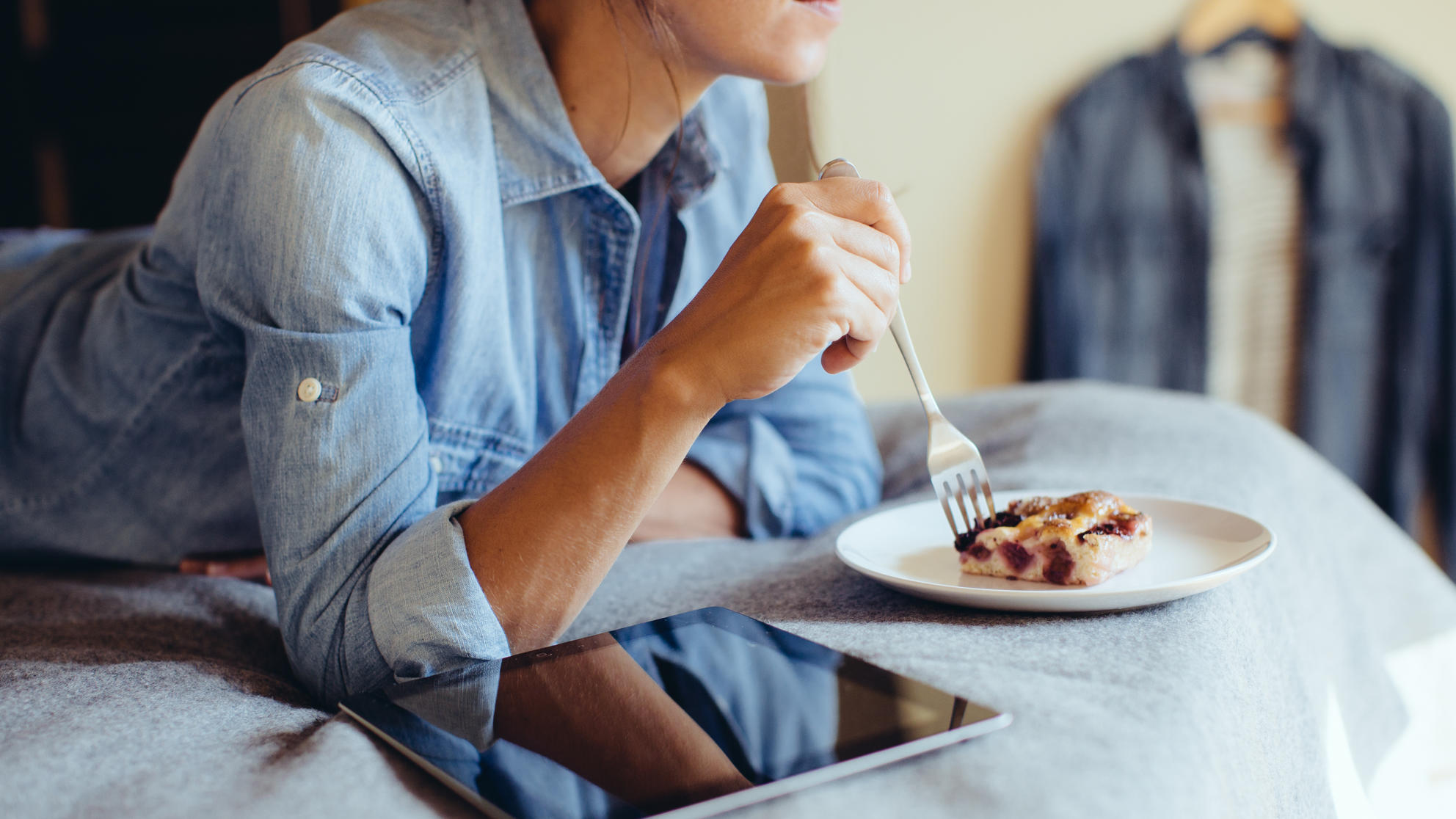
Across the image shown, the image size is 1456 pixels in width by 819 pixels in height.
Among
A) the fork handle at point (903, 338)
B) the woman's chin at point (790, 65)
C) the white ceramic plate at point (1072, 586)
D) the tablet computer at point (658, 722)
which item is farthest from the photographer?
the woman's chin at point (790, 65)

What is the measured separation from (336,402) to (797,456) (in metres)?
0.53

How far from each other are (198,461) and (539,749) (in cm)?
58

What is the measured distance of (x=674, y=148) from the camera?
3.05ft

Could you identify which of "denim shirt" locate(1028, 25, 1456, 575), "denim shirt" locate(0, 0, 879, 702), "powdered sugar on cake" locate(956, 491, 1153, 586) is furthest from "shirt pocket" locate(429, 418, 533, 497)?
"denim shirt" locate(1028, 25, 1456, 575)

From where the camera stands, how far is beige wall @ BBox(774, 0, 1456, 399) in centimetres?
174

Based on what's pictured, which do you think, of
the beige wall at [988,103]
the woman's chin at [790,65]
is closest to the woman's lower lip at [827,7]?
the woman's chin at [790,65]

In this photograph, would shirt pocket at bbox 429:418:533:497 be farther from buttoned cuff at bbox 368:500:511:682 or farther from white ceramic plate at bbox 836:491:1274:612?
white ceramic plate at bbox 836:491:1274:612

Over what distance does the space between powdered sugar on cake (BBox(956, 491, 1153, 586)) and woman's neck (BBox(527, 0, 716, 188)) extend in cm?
44

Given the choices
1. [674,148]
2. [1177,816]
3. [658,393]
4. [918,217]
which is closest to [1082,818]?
[1177,816]

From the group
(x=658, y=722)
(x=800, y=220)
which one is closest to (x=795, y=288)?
(x=800, y=220)

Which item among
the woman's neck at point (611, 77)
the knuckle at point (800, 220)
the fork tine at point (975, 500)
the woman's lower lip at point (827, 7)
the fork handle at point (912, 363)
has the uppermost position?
the woman's lower lip at point (827, 7)

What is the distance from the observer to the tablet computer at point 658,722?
15.1 inches

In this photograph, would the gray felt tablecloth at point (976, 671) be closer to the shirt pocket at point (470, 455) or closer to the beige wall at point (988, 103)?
the shirt pocket at point (470, 455)

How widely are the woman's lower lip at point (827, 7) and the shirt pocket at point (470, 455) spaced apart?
42 cm
